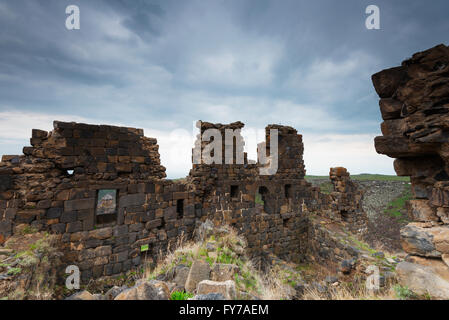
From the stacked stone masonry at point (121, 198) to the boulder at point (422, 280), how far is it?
6383mm

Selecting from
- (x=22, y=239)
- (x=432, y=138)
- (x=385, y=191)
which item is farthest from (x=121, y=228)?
(x=385, y=191)

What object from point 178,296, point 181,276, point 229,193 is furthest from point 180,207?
point 178,296

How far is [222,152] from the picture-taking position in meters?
8.97

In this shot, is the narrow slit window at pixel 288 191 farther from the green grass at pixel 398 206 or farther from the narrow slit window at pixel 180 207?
the green grass at pixel 398 206

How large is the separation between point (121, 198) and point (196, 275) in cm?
390

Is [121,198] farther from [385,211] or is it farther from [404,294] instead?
[385,211]

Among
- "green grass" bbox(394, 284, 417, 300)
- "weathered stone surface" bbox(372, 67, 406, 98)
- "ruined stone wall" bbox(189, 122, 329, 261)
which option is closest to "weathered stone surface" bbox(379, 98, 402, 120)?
"weathered stone surface" bbox(372, 67, 406, 98)

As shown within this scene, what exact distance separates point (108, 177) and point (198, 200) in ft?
11.3

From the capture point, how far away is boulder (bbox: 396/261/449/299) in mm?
2510

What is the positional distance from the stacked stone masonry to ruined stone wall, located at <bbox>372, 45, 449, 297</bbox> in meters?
6.23

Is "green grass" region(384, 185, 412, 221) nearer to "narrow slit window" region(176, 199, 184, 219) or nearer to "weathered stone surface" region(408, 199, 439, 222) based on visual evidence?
"weathered stone surface" region(408, 199, 439, 222)

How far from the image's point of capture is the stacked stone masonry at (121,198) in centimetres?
525

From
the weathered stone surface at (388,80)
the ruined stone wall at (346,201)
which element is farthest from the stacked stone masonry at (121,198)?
the weathered stone surface at (388,80)

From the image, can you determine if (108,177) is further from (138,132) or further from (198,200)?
(198,200)
